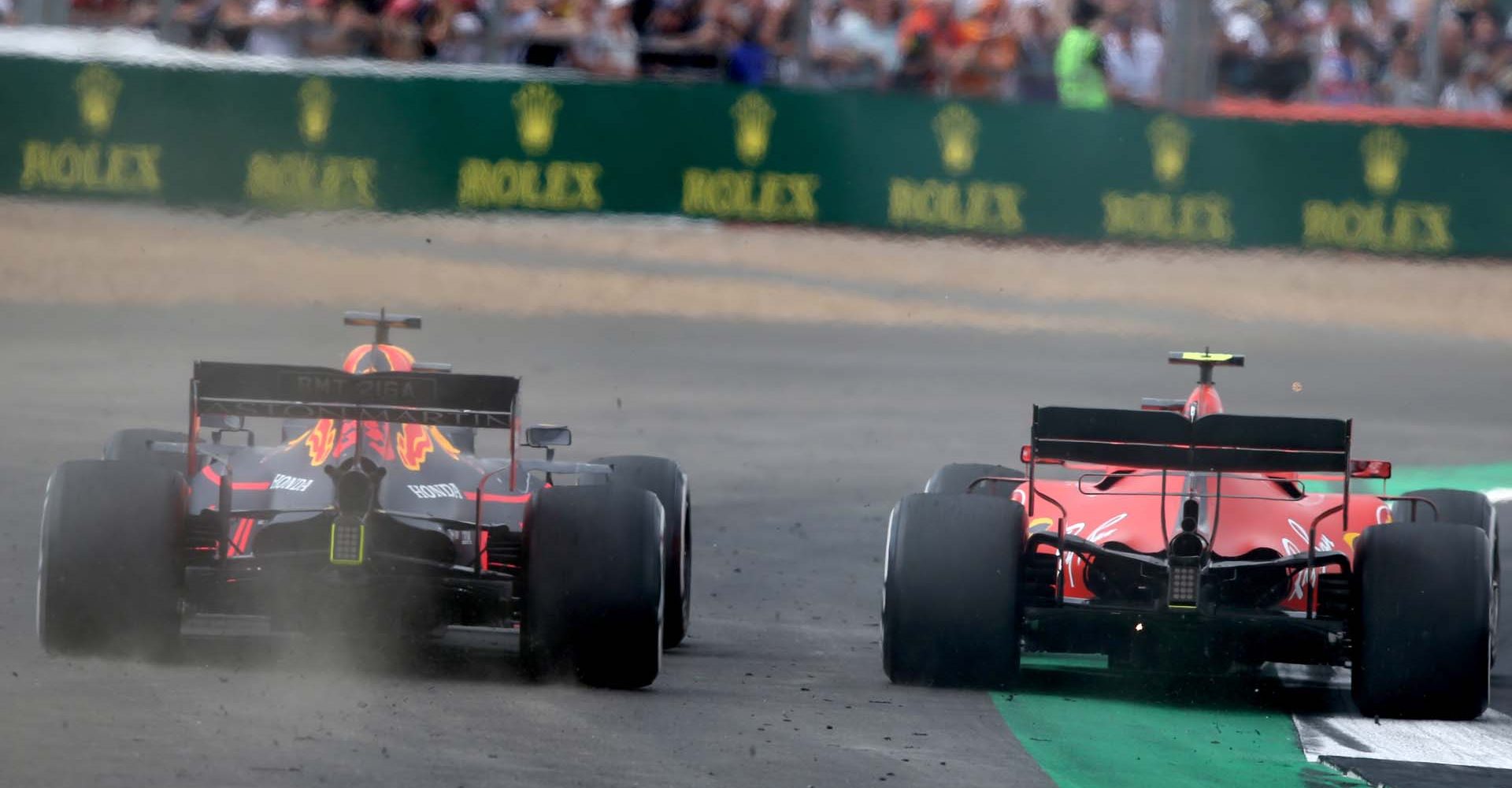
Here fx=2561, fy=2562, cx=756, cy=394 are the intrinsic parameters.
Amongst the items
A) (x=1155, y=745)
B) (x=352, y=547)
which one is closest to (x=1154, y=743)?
(x=1155, y=745)

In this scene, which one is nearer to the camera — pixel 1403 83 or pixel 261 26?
pixel 261 26

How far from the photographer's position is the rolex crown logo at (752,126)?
21.3 meters

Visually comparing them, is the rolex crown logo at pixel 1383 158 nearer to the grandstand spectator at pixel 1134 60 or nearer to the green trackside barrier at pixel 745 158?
the green trackside barrier at pixel 745 158

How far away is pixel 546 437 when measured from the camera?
9711 mm

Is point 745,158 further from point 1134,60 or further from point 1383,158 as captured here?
point 1383,158

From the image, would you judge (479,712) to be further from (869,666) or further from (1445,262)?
(1445,262)

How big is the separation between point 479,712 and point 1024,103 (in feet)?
47.1

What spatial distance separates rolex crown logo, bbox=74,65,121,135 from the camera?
20.0 metres

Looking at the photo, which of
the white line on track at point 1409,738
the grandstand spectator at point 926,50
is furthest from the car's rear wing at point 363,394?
the grandstand spectator at point 926,50

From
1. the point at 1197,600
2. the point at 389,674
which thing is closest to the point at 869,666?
the point at 1197,600

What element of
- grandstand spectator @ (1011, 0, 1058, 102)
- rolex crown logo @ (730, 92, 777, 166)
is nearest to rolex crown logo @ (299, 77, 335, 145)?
rolex crown logo @ (730, 92, 777, 166)

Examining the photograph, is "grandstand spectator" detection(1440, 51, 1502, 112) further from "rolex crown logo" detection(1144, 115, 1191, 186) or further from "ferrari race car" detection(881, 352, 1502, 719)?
"ferrari race car" detection(881, 352, 1502, 719)

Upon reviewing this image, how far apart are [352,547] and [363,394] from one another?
56cm

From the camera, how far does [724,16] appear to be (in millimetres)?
21781
